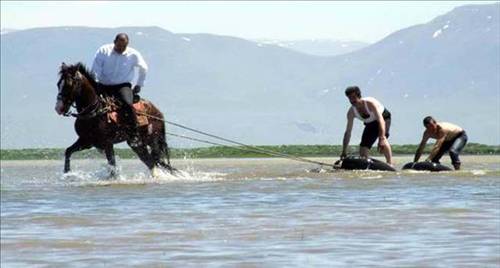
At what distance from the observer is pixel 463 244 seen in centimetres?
1141

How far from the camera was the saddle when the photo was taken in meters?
22.2

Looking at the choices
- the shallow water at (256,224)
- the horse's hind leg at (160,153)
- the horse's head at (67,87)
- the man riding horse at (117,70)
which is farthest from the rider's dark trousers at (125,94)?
the shallow water at (256,224)

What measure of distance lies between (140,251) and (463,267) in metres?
2.54

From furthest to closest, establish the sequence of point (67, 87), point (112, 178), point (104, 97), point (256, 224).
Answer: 1. point (112, 178)
2. point (104, 97)
3. point (67, 87)
4. point (256, 224)

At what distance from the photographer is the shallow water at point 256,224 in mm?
10758

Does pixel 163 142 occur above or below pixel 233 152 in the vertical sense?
above

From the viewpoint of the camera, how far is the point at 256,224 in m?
13.5

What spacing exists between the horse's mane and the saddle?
0.99ft

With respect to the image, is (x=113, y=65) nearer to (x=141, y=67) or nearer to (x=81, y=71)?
(x=141, y=67)

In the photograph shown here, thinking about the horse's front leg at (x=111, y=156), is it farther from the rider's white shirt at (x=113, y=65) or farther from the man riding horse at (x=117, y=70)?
the rider's white shirt at (x=113, y=65)

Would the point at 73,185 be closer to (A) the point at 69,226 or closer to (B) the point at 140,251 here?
(A) the point at 69,226

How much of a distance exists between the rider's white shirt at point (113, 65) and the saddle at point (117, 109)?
1.08 ft

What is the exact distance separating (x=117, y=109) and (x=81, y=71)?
0.91 metres

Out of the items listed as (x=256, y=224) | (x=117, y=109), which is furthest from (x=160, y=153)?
(x=256, y=224)
